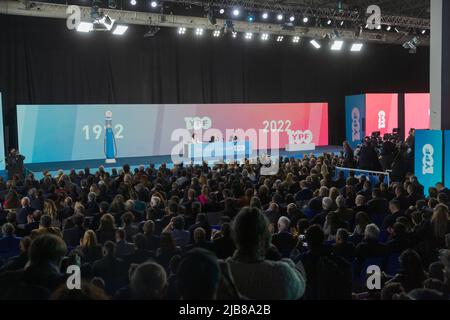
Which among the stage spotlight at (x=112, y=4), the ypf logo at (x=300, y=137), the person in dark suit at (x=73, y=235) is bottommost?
the person in dark suit at (x=73, y=235)

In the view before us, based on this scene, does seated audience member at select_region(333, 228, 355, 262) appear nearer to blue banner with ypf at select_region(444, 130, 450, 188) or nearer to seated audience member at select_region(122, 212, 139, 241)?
seated audience member at select_region(122, 212, 139, 241)

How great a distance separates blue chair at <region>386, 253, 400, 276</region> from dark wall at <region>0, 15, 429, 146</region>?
15.3 meters

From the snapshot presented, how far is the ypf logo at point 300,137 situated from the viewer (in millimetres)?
22594

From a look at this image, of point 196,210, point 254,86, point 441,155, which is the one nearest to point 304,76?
point 254,86

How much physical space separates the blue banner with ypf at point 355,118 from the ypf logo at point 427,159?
451 inches

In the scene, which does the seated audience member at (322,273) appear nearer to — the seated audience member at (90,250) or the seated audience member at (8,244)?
the seated audience member at (90,250)

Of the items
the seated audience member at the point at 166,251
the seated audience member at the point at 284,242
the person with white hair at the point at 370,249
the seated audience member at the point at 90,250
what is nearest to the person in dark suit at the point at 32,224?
the seated audience member at the point at 90,250

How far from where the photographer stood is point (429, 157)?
11.0 m

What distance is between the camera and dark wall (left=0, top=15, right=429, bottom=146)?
1789cm

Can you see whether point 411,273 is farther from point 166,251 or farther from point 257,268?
point 166,251

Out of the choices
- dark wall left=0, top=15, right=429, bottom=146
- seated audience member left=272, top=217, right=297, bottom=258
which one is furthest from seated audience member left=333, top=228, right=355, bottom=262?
dark wall left=0, top=15, right=429, bottom=146

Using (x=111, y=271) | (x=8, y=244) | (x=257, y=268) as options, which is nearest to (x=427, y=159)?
(x=111, y=271)

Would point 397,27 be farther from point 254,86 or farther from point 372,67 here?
point 254,86

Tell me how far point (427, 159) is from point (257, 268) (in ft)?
31.9
